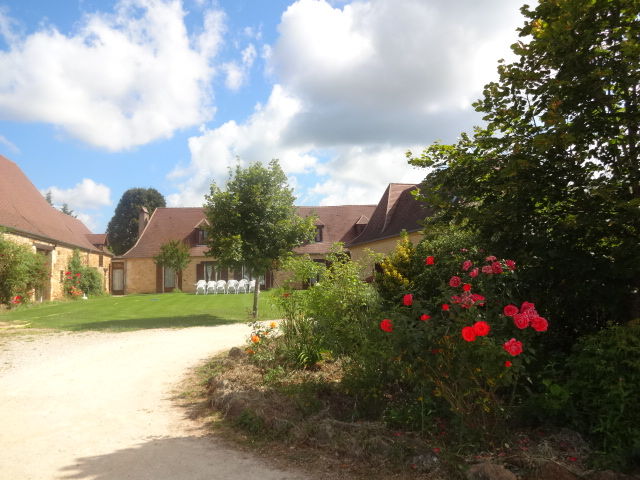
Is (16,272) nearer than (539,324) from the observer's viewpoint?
No

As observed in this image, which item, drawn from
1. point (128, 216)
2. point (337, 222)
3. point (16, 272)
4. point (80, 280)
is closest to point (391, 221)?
point (337, 222)

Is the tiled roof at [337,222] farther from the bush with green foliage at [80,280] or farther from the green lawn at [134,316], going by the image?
the green lawn at [134,316]

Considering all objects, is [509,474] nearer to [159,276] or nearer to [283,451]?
[283,451]

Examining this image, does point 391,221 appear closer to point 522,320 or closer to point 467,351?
point 467,351

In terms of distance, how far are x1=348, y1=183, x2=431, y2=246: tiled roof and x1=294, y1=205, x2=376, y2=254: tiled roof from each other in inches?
357

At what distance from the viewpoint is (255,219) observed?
13883 mm

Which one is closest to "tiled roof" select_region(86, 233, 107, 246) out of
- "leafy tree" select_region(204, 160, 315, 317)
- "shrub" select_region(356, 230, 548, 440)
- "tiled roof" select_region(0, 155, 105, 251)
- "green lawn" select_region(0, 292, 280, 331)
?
"tiled roof" select_region(0, 155, 105, 251)

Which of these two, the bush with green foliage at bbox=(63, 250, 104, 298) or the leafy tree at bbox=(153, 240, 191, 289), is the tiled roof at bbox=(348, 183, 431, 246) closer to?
the leafy tree at bbox=(153, 240, 191, 289)

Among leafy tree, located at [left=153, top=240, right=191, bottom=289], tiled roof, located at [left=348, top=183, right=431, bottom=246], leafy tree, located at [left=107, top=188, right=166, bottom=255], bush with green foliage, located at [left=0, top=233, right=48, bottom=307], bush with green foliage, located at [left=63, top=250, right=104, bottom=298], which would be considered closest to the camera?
bush with green foliage, located at [left=0, top=233, right=48, bottom=307]

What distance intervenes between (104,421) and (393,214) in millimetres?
19255

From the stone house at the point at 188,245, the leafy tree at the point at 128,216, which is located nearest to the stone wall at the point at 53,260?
the stone house at the point at 188,245

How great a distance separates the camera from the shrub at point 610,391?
324 centimetres

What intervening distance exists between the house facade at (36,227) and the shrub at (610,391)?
793 inches

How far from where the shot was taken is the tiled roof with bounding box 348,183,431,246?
20922mm
